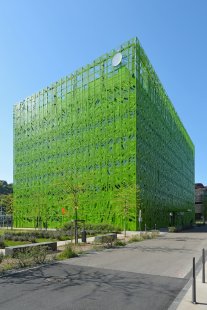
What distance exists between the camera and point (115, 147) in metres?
56.5

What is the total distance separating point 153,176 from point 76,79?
24.6 m

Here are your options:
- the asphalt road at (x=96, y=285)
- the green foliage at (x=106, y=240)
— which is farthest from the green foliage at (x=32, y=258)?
the green foliage at (x=106, y=240)

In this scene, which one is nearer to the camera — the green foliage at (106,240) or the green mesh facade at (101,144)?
the green foliage at (106,240)

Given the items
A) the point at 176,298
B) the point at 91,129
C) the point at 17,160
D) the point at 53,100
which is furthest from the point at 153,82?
the point at 176,298

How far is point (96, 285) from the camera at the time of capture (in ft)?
38.0

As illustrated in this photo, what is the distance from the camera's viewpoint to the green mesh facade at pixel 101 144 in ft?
180

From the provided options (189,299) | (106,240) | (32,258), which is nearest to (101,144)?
(106,240)

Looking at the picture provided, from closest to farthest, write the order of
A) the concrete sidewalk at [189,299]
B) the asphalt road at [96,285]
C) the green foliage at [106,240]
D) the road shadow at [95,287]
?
the concrete sidewalk at [189,299], the asphalt road at [96,285], the road shadow at [95,287], the green foliage at [106,240]

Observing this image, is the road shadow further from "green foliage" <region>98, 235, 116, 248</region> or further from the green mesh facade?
the green mesh facade

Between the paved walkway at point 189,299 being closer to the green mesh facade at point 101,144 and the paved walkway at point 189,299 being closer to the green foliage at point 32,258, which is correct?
the green foliage at point 32,258

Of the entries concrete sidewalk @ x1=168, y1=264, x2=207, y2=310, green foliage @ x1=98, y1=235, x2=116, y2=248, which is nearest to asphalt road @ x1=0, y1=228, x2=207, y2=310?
concrete sidewalk @ x1=168, y1=264, x2=207, y2=310

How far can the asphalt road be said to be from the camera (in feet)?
30.9

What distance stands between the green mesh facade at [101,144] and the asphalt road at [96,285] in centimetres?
2600

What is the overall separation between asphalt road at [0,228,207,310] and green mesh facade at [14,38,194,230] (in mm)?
25999
